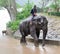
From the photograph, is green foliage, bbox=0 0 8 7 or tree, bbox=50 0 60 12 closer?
green foliage, bbox=0 0 8 7

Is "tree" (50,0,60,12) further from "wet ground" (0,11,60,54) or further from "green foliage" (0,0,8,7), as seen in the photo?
"wet ground" (0,11,60,54)

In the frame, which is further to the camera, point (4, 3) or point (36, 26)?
point (4, 3)

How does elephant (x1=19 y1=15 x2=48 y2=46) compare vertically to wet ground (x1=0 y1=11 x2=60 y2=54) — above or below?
above

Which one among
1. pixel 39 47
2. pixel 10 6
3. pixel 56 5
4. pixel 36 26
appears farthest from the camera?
pixel 56 5

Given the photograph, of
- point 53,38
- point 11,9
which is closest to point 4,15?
point 11,9

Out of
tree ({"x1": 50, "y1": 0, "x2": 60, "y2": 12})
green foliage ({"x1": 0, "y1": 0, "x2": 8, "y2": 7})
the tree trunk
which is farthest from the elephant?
tree ({"x1": 50, "y1": 0, "x2": 60, "y2": 12})

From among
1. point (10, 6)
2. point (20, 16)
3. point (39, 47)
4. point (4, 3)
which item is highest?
point (4, 3)

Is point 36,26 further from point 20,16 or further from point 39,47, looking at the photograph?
point 20,16

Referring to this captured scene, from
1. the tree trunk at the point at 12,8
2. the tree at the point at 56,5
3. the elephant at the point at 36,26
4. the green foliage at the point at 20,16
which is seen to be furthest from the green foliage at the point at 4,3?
the elephant at the point at 36,26

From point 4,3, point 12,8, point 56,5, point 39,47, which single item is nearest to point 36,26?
point 39,47

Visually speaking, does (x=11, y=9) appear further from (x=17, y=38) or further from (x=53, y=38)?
(x=53, y=38)

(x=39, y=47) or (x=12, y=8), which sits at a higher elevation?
(x=12, y=8)

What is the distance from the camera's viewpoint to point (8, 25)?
1439 cm

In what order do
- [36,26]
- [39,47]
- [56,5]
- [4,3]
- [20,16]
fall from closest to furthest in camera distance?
[36,26], [39,47], [4,3], [20,16], [56,5]
